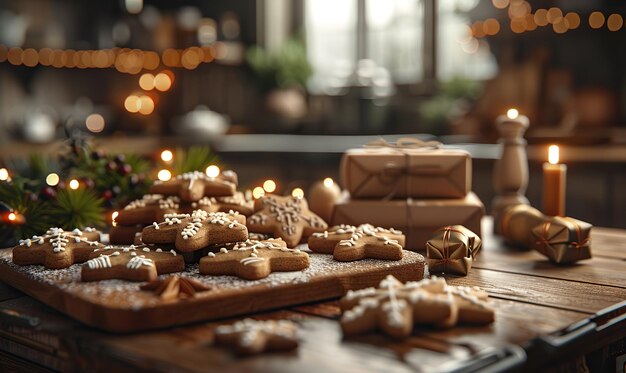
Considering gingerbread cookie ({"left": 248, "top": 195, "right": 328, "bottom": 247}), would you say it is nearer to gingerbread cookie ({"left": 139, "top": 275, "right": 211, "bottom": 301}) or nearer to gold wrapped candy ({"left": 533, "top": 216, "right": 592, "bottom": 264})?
gingerbread cookie ({"left": 139, "top": 275, "right": 211, "bottom": 301})

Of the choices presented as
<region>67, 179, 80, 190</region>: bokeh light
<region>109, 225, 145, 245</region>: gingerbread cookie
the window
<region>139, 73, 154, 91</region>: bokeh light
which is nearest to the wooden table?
<region>109, 225, 145, 245</region>: gingerbread cookie

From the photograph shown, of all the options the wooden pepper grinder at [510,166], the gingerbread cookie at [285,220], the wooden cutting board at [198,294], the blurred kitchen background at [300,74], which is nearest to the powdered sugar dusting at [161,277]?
the wooden cutting board at [198,294]

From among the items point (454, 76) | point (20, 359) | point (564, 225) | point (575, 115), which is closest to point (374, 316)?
point (20, 359)

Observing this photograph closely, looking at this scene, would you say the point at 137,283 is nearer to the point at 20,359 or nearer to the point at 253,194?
the point at 20,359

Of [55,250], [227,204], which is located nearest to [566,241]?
[227,204]

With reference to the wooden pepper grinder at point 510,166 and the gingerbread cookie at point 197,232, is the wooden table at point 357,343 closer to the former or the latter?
the gingerbread cookie at point 197,232
